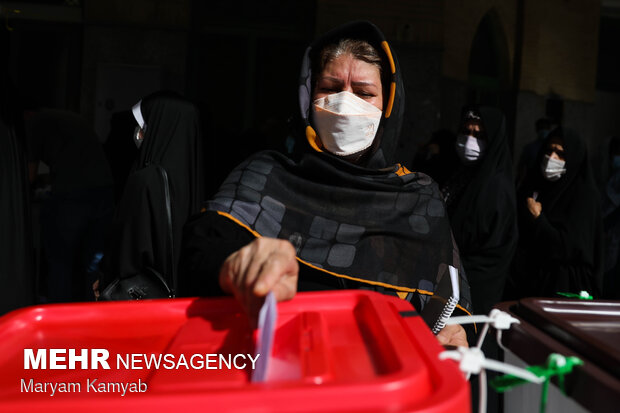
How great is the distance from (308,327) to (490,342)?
1.44 meters

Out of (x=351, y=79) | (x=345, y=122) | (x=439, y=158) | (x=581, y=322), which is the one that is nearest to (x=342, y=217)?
(x=345, y=122)

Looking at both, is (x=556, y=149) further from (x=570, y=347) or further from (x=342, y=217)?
(x=570, y=347)

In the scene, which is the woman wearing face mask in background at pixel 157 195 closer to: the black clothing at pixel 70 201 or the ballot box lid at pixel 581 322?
the black clothing at pixel 70 201

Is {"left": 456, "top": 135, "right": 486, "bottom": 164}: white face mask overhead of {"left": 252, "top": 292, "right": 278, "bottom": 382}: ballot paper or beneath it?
overhead

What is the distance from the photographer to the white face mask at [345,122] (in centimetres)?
161

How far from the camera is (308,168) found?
5.38ft

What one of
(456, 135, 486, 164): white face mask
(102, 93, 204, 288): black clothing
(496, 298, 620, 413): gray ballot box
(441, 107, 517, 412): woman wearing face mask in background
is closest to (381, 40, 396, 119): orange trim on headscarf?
(496, 298, 620, 413): gray ballot box

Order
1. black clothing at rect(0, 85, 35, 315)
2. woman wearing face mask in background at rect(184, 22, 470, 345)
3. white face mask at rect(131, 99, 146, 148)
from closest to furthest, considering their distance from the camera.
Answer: woman wearing face mask in background at rect(184, 22, 470, 345) < black clothing at rect(0, 85, 35, 315) < white face mask at rect(131, 99, 146, 148)

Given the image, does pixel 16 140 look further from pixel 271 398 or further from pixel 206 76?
pixel 206 76

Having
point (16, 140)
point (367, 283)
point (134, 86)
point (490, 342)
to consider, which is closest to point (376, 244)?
point (367, 283)

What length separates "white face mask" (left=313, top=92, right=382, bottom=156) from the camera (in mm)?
1607

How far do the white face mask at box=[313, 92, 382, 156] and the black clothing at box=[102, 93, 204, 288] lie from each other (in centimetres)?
117

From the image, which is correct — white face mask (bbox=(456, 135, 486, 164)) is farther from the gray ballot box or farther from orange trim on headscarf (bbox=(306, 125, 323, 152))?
the gray ballot box

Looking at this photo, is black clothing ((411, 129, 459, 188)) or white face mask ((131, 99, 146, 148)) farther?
black clothing ((411, 129, 459, 188))
